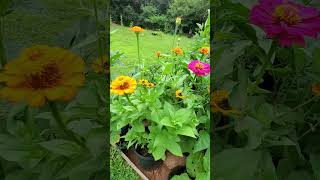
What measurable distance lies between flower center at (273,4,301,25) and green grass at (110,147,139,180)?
955mm

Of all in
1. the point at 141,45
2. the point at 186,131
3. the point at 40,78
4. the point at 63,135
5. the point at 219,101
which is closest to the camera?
the point at 40,78

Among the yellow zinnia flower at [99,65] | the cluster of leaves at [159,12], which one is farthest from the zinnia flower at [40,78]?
the cluster of leaves at [159,12]

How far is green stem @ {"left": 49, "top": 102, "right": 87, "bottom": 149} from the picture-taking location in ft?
1.73

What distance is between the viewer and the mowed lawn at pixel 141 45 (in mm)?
1805

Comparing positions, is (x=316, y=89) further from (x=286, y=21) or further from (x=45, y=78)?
(x=45, y=78)

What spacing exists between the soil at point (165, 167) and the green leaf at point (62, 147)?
883 mm

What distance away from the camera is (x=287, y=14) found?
2.12ft

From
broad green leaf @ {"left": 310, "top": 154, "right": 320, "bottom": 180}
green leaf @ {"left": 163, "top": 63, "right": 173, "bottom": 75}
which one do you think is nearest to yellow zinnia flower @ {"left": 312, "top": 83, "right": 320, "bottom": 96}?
broad green leaf @ {"left": 310, "top": 154, "right": 320, "bottom": 180}

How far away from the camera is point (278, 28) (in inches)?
24.4

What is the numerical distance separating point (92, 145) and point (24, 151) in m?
0.10

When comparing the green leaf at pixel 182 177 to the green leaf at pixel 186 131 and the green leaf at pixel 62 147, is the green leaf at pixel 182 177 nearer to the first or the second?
the green leaf at pixel 186 131

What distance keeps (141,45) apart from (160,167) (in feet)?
2.52

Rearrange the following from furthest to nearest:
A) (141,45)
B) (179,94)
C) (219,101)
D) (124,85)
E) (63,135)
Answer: (141,45), (179,94), (124,85), (219,101), (63,135)

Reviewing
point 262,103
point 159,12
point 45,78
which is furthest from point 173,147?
point 159,12
